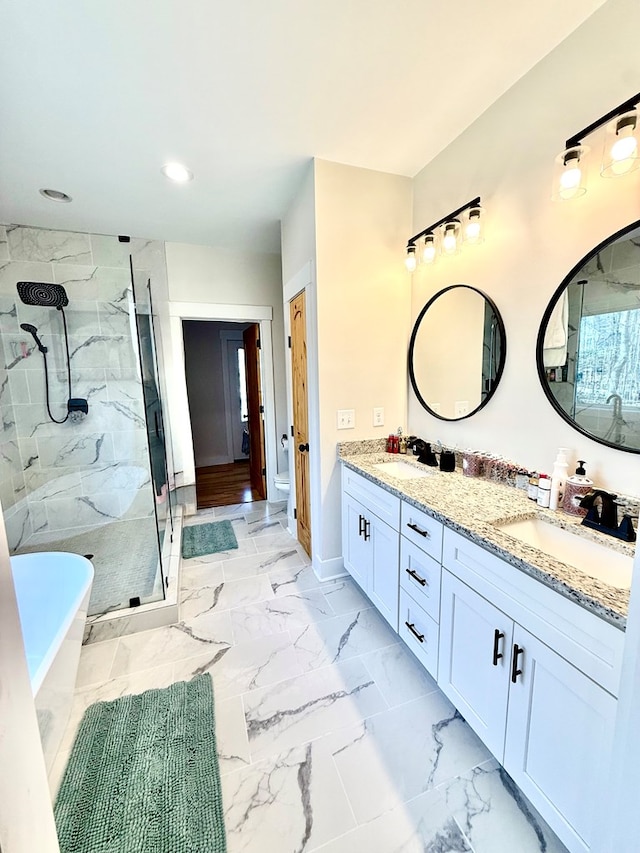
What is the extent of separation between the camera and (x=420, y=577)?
161 centimetres

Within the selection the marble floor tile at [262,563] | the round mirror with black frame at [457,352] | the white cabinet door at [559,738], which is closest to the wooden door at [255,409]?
the marble floor tile at [262,563]

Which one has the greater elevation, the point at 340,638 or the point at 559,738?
the point at 559,738

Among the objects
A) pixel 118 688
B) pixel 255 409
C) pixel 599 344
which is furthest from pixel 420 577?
pixel 255 409

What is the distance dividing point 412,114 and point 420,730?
2841 millimetres

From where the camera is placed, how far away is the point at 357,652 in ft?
6.11

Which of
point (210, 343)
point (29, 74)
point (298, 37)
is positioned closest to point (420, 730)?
point (298, 37)

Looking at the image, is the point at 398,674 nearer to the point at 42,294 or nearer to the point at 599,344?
the point at 599,344

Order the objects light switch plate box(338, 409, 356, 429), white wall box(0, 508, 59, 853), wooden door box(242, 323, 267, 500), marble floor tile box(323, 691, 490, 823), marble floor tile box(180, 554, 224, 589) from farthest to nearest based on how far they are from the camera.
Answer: wooden door box(242, 323, 267, 500), marble floor tile box(180, 554, 224, 589), light switch plate box(338, 409, 356, 429), marble floor tile box(323, 691, 490, 823), white wall box(0, 508, 59, 853)

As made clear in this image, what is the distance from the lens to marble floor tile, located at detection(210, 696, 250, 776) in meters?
1.34

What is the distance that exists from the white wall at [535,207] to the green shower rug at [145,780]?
1.85 metres

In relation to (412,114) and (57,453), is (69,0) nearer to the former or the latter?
(412,114)

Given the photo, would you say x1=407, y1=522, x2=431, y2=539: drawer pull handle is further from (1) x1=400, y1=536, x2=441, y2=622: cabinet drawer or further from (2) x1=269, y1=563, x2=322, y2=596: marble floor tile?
(2) x1=269, y1=563, x2=322, y2=596: marble floor tile

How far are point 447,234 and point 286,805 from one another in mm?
2604

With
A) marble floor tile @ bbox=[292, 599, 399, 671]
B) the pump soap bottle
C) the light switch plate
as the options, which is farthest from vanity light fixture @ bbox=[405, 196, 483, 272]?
marble floor tile @ bbox=[292, 599, 399, 671]
